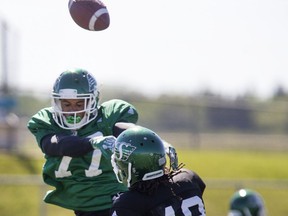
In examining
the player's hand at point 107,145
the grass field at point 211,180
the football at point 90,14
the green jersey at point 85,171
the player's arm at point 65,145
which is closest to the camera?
the player's hand at point 107,145

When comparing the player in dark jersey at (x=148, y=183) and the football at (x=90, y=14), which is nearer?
the player in dark jersey at (x=148, y=183)

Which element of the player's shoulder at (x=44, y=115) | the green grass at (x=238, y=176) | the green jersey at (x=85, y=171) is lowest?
the green grass at (x=238, y=176)

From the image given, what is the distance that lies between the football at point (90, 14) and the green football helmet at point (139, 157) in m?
1.77

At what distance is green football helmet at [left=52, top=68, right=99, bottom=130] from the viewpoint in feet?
18.6

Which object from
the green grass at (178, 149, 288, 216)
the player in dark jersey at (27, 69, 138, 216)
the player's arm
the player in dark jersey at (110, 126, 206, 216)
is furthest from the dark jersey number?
the green grass at (178, 149, 288, 216)

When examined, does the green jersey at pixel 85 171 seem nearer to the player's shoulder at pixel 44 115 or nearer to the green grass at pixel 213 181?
the player's shoulder at pixel 44 115

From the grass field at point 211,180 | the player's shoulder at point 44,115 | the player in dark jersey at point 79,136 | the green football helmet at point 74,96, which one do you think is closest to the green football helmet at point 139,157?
the player in dark jersey at point 79,136

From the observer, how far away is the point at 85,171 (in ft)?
18.5

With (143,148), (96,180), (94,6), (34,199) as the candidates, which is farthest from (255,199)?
(34,199)

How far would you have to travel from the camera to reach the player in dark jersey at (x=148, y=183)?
4.25 m

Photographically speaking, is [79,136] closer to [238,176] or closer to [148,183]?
[148,183]

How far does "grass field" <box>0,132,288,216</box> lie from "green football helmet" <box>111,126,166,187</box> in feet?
21.0

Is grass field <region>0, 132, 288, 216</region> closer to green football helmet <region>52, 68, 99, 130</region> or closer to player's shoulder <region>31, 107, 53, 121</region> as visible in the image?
player's shoulder <region>31, 107, 53, 121</region>

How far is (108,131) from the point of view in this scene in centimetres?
573
